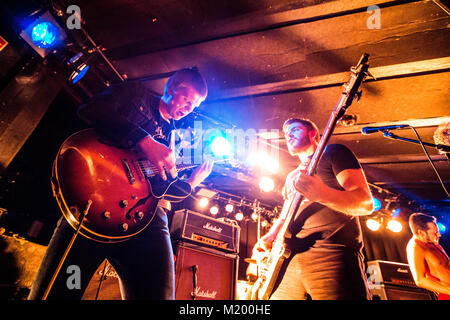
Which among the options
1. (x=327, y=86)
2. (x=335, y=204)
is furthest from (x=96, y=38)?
(x=335, y=204)

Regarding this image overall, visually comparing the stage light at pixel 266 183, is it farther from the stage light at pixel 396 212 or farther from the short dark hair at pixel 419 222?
the stage light at pixel 396 212

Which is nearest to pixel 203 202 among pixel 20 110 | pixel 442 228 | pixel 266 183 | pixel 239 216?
pixel 239 216

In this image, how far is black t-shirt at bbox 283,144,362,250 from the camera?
172cm

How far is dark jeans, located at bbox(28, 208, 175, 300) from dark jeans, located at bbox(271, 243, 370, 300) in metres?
0.97

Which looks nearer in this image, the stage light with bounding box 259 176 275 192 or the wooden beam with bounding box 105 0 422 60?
the wooden beam with bounding box 105 0 422 60

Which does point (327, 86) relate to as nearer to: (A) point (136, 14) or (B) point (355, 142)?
(B) point (355, 142)

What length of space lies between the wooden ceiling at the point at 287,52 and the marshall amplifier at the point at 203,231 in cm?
201

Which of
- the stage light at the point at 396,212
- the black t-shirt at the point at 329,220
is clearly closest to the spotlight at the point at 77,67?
the black t-shirt at the point at 329,220

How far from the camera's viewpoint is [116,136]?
1.86 metres

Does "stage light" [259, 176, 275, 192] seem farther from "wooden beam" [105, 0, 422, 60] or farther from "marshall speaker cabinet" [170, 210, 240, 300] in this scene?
"wooden beam" [105, 0, 422, 60]

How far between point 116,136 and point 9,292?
2.48m

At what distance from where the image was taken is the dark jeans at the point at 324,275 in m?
1.49

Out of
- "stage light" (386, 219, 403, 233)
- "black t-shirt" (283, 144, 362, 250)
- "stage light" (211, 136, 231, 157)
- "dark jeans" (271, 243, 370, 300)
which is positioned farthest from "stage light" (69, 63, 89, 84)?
"stage light" (386, 219, 403, 233)

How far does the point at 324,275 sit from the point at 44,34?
455cm
